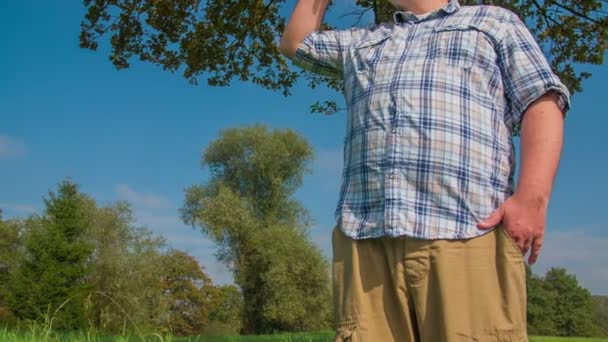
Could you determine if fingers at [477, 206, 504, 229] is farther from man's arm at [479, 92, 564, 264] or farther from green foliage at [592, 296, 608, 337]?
green foliage at [592, 296, 608, 337]

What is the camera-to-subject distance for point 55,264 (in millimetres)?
31141

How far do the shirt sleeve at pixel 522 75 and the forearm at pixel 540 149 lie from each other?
0.04 metres

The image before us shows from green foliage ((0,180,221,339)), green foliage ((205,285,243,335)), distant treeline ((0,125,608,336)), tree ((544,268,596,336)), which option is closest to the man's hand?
green foliage ((0,180,221,339))

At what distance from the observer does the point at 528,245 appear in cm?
208

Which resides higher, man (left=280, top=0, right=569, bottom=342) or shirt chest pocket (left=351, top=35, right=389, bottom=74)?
shirt chest pocket (left=351, top=35, right=389, bottom=74)

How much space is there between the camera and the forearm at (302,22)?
271 cm

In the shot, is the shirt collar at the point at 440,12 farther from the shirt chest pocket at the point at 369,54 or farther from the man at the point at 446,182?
the shirt chest pocket at the point at 369,54

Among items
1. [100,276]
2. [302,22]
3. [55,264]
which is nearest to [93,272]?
[100,276]

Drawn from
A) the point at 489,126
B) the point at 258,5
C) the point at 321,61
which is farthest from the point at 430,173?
the point at 258,5

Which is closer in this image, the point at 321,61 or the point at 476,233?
the point at 476,233

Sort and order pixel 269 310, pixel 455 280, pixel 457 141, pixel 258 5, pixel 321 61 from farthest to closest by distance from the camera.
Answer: pixel 269 310
pixel 258 5
pixel 321 61
pixel 457 141
pixel 455 280

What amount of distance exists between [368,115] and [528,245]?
2.63 ft

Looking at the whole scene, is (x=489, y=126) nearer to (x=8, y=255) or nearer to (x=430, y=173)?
(x=430, y=173)

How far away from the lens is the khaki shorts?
1994 mm
